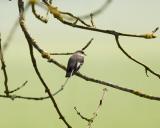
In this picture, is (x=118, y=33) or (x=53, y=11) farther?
(x=118, y=33)

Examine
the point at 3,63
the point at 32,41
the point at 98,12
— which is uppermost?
the point at 98,12

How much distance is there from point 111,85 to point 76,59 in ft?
4.56

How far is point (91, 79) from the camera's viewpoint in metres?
1.59

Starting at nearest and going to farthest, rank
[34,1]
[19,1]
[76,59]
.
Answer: [34,1], [19,1], [76,59]

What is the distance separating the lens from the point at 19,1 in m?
1.78

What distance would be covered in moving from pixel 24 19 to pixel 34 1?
68cm

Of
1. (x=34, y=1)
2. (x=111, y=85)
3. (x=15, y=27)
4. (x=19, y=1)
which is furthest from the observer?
(x=19, y=1)

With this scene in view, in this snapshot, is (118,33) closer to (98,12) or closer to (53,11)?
(98,12)

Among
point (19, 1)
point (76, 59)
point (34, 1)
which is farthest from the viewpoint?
point (76, 59)

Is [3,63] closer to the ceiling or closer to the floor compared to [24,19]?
closer to the floor

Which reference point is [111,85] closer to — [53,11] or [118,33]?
[118,33]

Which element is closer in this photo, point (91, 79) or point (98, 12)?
point (98, 12)

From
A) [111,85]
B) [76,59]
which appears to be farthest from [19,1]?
[76,59]

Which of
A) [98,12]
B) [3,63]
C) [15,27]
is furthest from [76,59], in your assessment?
[15,27]
